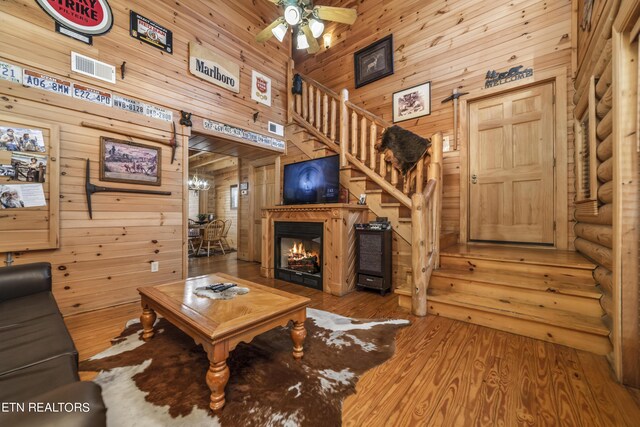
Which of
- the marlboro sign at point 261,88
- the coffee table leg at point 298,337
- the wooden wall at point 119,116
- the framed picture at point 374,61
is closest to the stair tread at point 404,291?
the coffee table leg at point 298,337

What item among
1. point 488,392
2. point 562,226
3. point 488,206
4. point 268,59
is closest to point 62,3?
point 268,59

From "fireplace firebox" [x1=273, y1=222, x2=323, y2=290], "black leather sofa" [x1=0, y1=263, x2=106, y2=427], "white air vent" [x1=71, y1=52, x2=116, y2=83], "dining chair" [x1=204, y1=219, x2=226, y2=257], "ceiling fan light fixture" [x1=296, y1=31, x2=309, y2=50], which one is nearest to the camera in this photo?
"black leather sofa" [x1=0, y1=263, x2=106, y2=427]

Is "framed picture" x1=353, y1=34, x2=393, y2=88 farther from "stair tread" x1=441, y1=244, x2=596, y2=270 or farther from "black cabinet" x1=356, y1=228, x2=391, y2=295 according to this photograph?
"stair tread" x1=441, y1=244, x2=596, y2=270

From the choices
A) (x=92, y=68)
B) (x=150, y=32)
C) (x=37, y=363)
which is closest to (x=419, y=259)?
(x=37, y=363)

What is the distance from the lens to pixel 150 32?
3145 millimetres

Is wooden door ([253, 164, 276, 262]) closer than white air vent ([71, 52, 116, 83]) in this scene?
No

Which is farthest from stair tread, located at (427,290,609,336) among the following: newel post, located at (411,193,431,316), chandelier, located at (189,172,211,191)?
chandelier, located at (189,172,211,191)

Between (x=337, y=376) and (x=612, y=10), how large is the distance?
9.78 feet

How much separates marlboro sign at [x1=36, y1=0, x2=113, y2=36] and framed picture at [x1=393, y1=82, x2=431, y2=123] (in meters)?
3.86

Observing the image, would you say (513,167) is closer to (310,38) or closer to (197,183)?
(310,38)

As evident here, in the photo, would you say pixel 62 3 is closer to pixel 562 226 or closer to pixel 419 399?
pixel 419 399

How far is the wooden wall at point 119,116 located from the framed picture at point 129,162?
0.09 metres

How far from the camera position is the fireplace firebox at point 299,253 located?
11.5 ft

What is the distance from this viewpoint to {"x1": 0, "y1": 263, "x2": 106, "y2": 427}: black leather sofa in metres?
0.51
